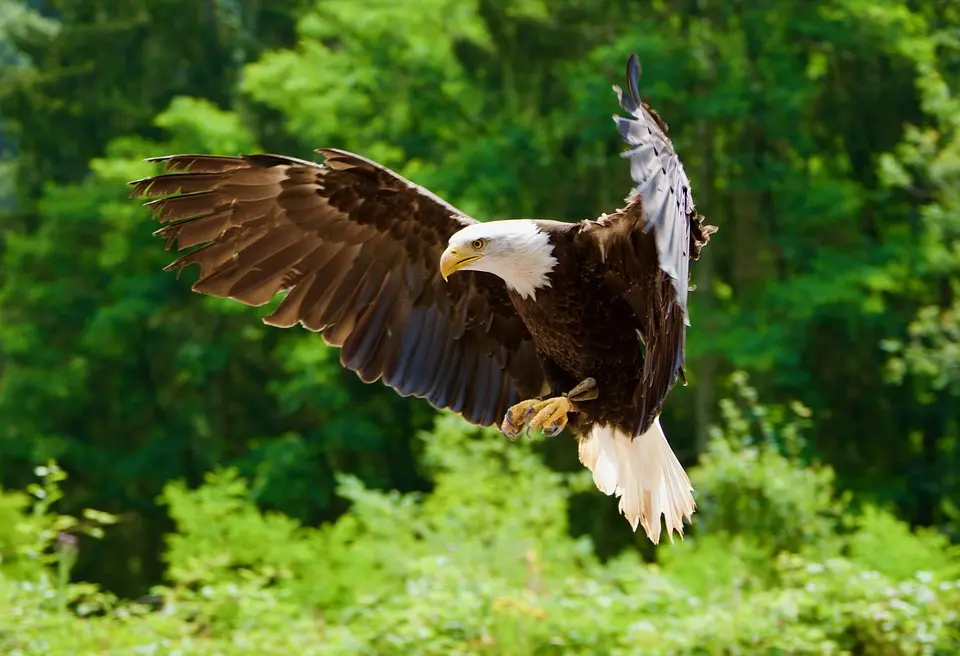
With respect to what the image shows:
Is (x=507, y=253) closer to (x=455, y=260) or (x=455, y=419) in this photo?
(x=455, y=260)

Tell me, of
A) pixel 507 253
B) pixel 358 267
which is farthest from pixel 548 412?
pixel 358 267

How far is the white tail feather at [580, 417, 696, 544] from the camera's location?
4.03m

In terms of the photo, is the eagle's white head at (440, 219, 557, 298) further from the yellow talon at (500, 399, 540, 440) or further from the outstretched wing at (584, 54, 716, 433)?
the yellow talon at (500, 399, 540, 440)

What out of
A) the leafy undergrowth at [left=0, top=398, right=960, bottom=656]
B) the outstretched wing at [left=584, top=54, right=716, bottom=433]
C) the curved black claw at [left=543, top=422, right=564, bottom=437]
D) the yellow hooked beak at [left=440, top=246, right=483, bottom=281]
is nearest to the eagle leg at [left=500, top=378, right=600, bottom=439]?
the curved black claw at [left=543, top=422, right=564, bottom=437]

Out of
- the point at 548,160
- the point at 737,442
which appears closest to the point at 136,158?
the point at 548,160

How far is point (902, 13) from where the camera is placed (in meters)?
15.3

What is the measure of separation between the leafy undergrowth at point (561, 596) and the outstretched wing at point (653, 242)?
2.74 metres

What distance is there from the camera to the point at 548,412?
367 cm

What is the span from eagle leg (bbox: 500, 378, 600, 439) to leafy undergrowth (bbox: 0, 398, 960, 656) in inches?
98.0

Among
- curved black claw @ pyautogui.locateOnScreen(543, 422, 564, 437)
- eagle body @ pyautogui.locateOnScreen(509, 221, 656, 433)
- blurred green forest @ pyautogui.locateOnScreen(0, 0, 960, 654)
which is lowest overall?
curved black claw @ pyautogui.locateOnScreen(543, 422, 564, 437)

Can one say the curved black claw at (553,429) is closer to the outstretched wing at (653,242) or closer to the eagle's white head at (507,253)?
the outstretched wing at (653,242)

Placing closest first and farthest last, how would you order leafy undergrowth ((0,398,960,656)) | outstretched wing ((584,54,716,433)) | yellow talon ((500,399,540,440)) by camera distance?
outstretched wing ((584,54,716,433)) < yellow talon ((500,399,540,440)) < leafy undergrowth ((0,398,960,656))

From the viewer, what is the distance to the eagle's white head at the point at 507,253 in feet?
11.5

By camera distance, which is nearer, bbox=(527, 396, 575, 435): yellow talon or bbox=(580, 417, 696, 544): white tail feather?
bbox=(527, 396, 575, 435): yellow talon
